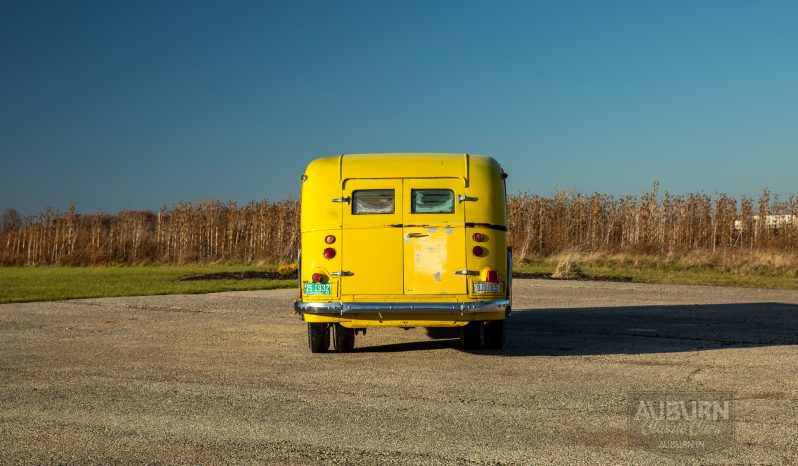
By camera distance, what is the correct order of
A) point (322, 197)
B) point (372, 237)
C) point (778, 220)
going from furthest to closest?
point (778, 220) < point (322, 197) < point (372, 237)

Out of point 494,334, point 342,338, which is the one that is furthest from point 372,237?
point 494,334

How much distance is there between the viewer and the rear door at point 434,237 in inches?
435

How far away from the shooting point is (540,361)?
35.2 feet

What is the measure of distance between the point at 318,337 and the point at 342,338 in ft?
1.09

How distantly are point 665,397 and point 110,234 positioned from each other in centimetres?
3934

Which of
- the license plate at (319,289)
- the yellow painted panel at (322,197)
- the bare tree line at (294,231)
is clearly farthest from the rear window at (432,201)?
the bare tree line at (294,231)

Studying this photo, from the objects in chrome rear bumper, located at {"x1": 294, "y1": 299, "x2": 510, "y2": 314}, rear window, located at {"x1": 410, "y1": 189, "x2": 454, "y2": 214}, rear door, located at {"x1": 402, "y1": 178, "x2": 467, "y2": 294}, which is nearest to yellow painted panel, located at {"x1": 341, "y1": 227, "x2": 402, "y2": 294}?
rear door, located at {"x1": 402, "y1": 178, "x2": 467, "y2": 294}

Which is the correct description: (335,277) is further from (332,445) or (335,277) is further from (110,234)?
(110,234)

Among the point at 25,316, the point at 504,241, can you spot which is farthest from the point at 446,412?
the point at 25,316

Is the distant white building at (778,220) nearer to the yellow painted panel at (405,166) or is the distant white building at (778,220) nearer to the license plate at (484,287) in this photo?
the yellow painted panel at (405,166)

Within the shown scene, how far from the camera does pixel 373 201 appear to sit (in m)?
11.3

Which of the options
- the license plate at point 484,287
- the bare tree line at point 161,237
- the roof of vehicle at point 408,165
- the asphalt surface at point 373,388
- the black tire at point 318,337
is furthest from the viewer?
the bare tree line at point 161,237

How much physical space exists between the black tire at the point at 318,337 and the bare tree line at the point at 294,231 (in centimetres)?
2630

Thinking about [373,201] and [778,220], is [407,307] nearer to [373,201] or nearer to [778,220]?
[373,201]
